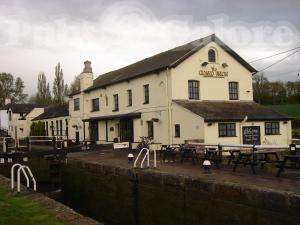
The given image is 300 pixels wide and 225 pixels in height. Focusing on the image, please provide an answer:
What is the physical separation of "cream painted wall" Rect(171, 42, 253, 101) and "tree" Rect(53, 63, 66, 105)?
50.1 m

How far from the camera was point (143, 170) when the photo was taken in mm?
13875

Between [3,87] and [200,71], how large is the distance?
61.2 meters

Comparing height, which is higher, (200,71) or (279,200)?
(200,71)

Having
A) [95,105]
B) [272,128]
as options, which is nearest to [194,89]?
[272,128]

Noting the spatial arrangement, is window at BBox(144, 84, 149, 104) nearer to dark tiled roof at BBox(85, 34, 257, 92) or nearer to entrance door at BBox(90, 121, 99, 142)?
dark tiled roof at BBox(85, 34, 257, 92)

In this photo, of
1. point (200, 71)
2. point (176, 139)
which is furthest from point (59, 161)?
point (200, 71)

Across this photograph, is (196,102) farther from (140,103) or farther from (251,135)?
(140,103)

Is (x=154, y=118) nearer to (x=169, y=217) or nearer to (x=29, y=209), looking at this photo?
(x=169, y=217)

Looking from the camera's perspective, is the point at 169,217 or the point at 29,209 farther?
the point at 169,217

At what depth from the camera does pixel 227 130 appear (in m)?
23.3

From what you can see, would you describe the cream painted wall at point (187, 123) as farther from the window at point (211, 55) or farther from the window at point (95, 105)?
the window at point (95, 105)

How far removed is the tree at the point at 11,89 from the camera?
257 feet

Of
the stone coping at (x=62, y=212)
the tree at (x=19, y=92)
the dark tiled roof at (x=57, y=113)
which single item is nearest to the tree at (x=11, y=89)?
the tree at (x=19, y=92)

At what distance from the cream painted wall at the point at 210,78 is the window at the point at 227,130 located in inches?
127
